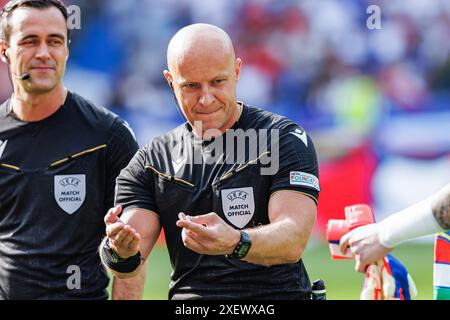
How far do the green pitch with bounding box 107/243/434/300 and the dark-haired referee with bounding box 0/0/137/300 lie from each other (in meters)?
4.50

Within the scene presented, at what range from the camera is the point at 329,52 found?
48.1ft

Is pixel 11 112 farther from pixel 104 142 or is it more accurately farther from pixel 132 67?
pixel 132 67

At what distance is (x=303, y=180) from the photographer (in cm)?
463

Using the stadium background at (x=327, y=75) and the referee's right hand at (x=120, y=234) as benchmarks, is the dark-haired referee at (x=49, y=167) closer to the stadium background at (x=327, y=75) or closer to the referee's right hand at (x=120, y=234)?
the referee's right hand at (x=120, y=234)

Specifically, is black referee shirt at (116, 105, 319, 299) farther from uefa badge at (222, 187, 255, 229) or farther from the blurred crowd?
the blurred crowd

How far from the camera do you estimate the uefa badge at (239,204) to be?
466 centimetres

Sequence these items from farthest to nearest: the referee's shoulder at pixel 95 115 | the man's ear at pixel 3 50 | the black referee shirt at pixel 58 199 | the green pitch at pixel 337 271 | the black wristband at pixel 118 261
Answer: the green pitch at pixel 337 271 < the man's ear at pixel 3 50 < the referee's shoulder at pixel 95 115 < the black referee shirt at pixel 58 199 < the black wristband at pixel 118 261

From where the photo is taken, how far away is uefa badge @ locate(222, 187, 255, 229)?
15.3 feet

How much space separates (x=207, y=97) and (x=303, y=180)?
0.63 meters

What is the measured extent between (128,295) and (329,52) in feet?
32.4

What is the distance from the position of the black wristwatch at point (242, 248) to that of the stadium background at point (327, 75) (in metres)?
8.80

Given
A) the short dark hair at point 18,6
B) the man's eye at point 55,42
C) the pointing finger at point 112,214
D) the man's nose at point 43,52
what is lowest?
the pointing finger at point 112,214

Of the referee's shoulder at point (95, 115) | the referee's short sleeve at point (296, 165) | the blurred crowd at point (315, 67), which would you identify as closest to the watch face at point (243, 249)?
the referee's short sleeve at point (296, 165)

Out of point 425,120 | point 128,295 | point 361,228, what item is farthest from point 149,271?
point 361,228
